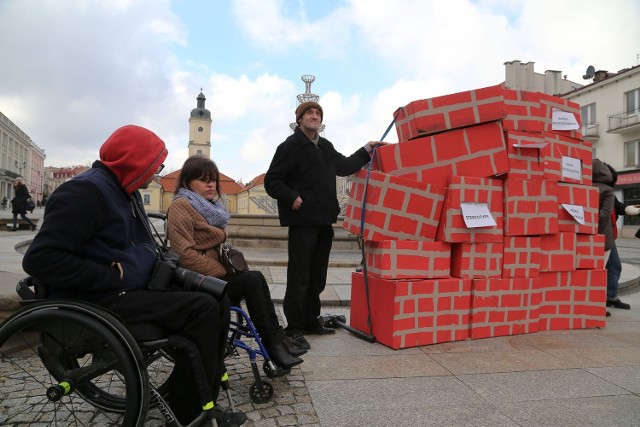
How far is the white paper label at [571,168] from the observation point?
4238mm

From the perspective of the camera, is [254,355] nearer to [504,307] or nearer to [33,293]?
[33,293]

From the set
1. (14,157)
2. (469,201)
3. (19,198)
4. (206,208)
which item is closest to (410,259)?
(469,201)

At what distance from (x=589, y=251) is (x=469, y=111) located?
1.94m

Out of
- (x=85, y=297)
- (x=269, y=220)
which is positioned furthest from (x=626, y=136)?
(x=85, y=297)

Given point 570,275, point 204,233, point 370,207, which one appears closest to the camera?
point 204,233

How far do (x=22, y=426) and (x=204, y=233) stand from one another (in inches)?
52.4

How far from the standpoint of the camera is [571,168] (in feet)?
14.1

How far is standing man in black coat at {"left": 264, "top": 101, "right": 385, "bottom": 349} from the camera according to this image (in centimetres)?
371

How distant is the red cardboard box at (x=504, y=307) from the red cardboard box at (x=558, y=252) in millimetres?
222

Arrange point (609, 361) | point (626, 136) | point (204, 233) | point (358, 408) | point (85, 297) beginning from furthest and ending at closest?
point (626, 136)
point (609, 361)
point (204, 233)
point (358, 408)
point (85, 297)

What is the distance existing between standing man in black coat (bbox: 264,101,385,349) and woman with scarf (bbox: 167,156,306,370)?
0.86m

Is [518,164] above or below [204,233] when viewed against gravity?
above

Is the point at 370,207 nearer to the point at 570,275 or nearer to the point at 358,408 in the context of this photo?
the point at 358,408

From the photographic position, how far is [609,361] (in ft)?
10.9
